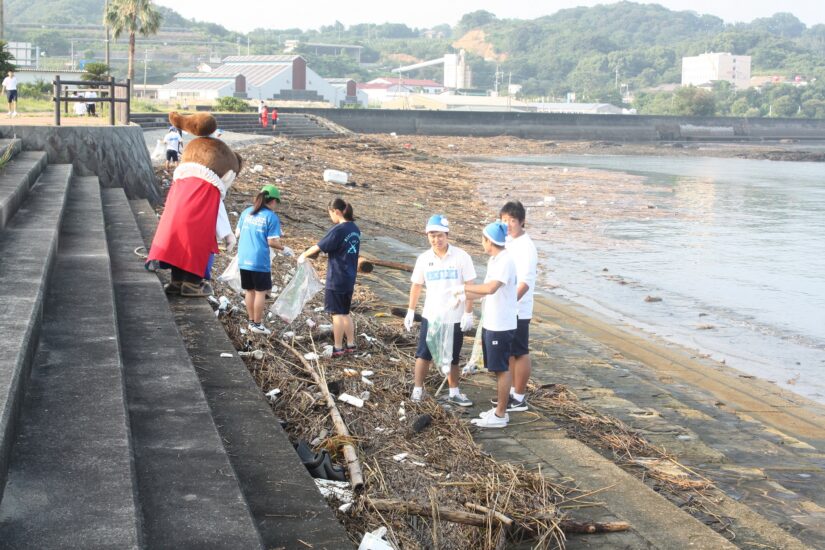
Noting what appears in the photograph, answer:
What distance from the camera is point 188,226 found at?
7.61 m

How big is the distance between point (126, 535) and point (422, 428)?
3171mm

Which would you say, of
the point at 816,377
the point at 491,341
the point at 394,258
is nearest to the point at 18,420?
the point at 491,341

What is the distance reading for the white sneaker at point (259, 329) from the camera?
7.71 meters

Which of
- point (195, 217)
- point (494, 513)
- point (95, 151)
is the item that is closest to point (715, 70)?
point (95, 151)

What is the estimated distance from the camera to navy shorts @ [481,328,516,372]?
6.57 meters

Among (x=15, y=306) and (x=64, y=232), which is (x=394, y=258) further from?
(x=15, y=306)

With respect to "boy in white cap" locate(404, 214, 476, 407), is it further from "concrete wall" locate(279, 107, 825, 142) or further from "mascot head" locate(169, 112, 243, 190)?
"concrete wall" locate(279, 107, 825, 142)

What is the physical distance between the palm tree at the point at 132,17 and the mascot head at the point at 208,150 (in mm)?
42938

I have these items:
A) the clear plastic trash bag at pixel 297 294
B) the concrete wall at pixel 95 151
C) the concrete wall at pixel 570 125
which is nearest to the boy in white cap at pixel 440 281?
the clear plastic trash bag at pixel 297 294

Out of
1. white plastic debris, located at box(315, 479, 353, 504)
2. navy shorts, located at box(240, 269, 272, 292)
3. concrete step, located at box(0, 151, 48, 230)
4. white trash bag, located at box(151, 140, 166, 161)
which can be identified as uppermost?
white trash bag, located at box(151, 140, 166, 161)

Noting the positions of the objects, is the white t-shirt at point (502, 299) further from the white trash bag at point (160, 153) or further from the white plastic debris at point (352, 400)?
the white trash bag at point (160, 153)

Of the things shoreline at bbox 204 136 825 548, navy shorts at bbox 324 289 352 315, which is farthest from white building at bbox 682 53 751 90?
navy shorts at bbox 324 289 352 315

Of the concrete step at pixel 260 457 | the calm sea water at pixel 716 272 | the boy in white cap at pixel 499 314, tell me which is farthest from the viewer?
the calm sea water at pixel 716 272

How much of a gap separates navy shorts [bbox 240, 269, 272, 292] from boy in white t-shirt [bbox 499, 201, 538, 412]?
2.02m
